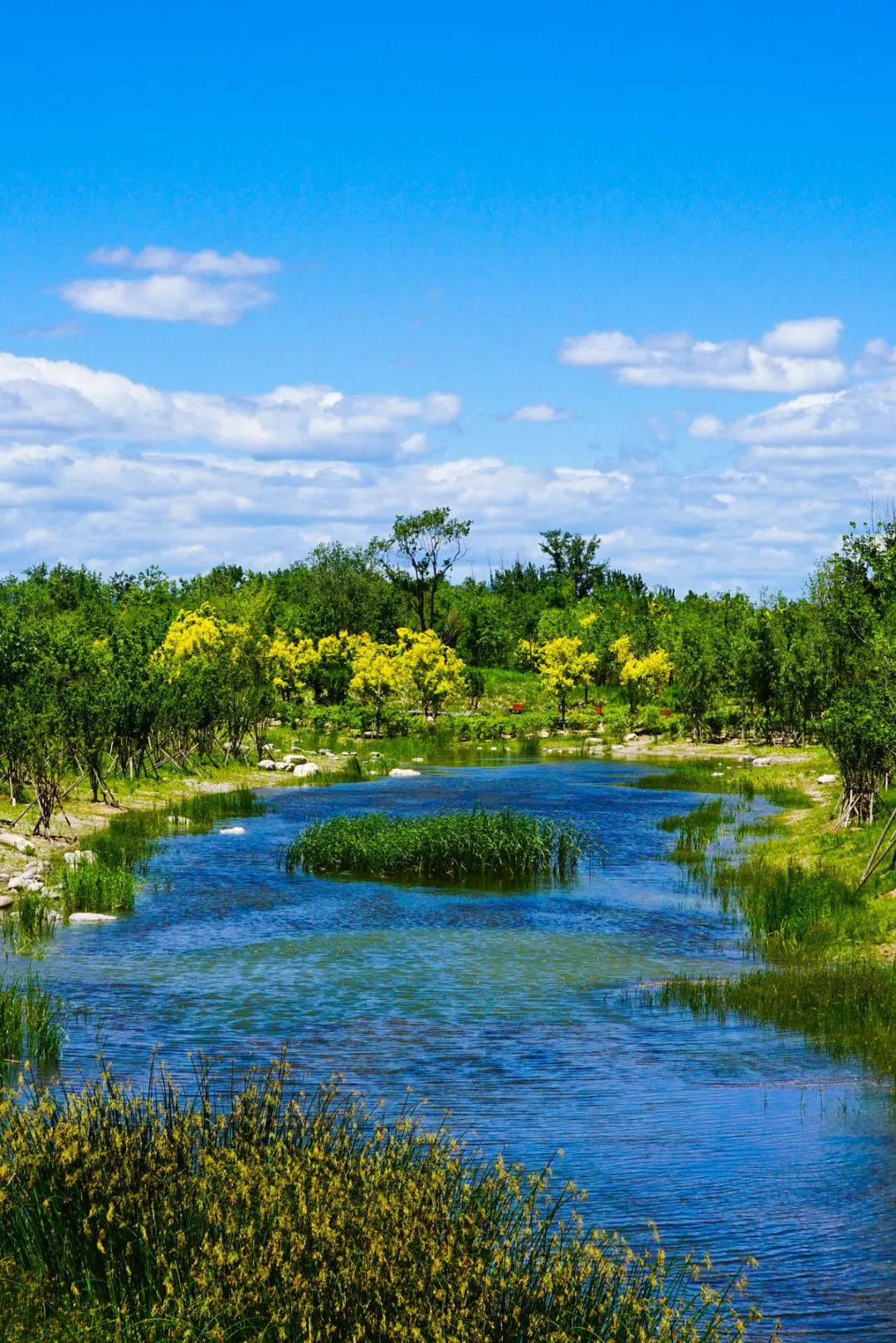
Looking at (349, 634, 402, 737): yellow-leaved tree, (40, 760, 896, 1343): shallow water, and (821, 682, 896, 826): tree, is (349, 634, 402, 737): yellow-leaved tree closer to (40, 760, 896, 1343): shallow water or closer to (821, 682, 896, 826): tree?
(40, 760, 896, 1343): shallow water

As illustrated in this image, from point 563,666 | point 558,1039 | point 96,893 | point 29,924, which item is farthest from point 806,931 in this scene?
point 563,666

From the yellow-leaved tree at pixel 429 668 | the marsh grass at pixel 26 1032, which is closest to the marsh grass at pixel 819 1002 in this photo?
the marsh grass at pixel 26 1032

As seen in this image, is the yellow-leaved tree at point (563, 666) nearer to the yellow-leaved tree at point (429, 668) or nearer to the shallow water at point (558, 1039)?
the yellow-leaved tree at point (429, 668)

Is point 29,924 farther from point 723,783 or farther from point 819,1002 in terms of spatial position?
point 723,783

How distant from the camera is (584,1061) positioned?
17.3 metres

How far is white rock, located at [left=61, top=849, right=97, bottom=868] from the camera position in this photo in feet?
103

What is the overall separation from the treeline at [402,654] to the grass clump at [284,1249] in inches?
736

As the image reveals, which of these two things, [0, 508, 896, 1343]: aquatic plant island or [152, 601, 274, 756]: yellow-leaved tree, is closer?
[0, 508, 896, 1343]: aquatic plant island

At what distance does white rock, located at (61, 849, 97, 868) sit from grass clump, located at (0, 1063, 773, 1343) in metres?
21.2

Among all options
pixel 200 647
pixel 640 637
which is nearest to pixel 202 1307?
pixel 200 647

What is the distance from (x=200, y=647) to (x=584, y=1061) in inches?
2316

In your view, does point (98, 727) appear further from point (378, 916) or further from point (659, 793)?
point (659, 793)

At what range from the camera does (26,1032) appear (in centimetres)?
1659

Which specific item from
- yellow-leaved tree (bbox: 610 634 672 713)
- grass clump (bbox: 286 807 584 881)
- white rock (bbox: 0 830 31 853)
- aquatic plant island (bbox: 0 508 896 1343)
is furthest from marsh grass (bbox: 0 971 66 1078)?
yellow-leaved tree (bbox: 610 634 672 713)
